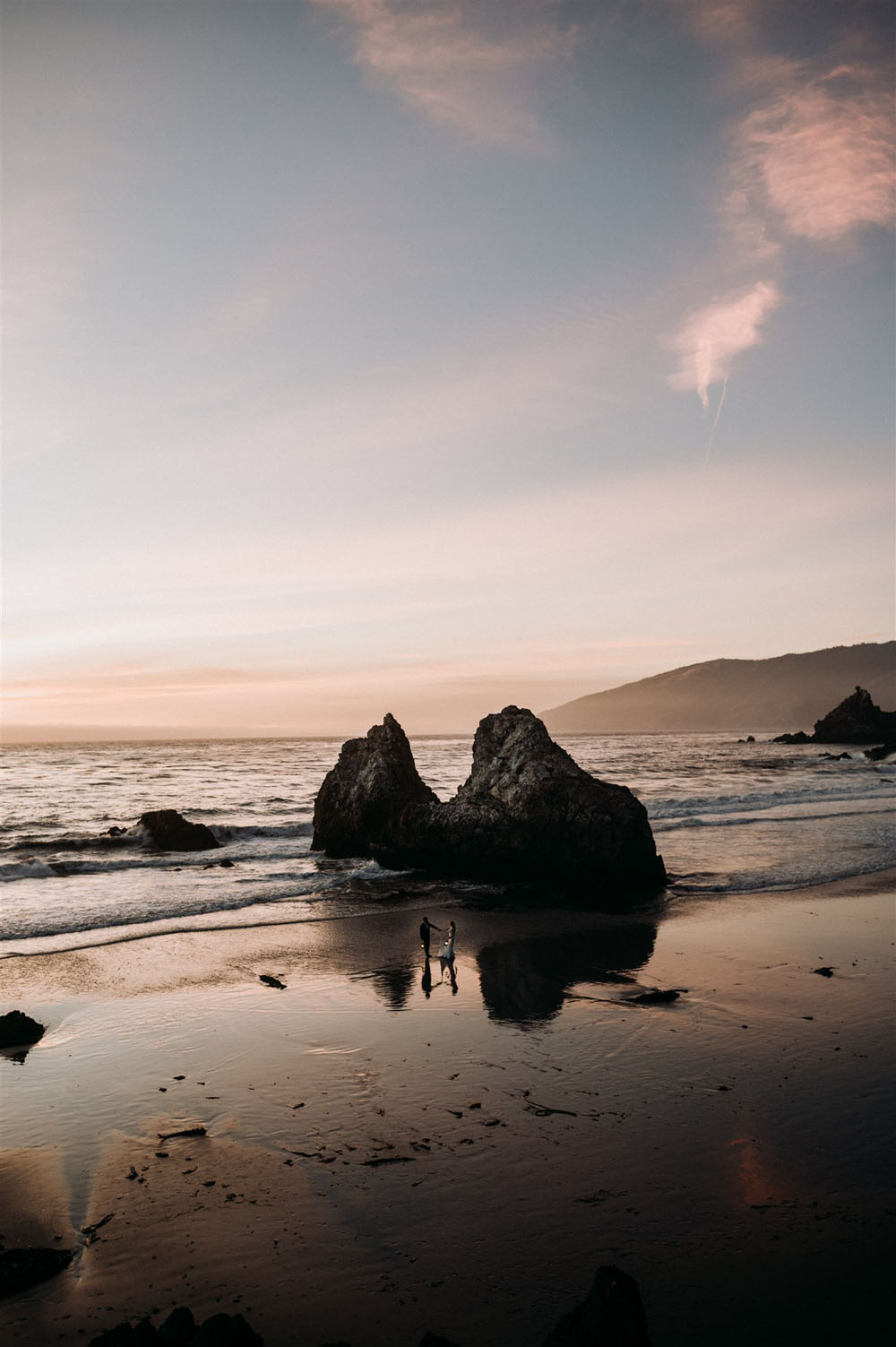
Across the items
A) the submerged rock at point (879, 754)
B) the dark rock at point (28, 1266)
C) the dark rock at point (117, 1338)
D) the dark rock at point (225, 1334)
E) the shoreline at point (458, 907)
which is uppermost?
the dark rock at point (117, 1338)

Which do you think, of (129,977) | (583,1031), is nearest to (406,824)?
(129,977)

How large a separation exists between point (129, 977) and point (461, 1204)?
31.9ft

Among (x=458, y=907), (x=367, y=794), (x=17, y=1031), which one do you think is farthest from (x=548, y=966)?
(x=367, y=794)

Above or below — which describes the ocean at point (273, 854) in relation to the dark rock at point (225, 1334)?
below

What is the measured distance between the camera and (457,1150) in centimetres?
811

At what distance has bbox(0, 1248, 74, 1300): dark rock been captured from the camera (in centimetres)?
618

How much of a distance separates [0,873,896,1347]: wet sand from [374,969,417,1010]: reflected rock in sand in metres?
0.07

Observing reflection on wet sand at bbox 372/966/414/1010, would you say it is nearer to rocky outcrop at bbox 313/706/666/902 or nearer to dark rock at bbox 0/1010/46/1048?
dark rock at bbox 0/1010/46/1048

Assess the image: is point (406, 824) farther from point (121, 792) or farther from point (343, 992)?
point (121, 792)

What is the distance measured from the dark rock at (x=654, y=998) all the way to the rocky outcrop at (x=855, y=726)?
370 feet

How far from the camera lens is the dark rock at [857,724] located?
114938 millimetres

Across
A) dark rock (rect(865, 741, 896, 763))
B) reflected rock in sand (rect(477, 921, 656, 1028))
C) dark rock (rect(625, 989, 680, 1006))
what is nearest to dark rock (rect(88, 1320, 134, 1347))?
reflected rock in sand (rect(477, 921, 656, 1028))

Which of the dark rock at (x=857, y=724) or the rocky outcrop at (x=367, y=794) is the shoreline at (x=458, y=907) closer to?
the rocky outcrop at (x=367, y=794)

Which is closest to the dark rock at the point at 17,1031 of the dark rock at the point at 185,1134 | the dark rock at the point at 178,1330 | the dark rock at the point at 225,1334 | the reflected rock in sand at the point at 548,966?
the dark rock at the point at 185,1134
